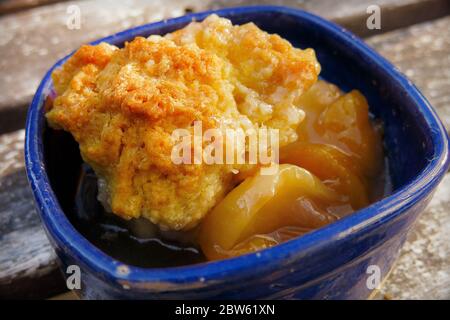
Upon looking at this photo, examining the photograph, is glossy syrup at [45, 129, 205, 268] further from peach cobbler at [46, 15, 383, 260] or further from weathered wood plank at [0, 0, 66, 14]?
weathered wood plank at [0, 0, 66, 14]

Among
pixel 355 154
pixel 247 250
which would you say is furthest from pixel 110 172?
pixel 355 154

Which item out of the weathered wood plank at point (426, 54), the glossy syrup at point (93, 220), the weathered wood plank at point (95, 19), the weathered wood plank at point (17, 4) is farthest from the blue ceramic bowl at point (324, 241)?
the weathered wood plank at point (17, 4)

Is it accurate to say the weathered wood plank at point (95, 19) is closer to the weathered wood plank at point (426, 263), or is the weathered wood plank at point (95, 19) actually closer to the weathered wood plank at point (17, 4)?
the weathered wood plank at point (17, 4)

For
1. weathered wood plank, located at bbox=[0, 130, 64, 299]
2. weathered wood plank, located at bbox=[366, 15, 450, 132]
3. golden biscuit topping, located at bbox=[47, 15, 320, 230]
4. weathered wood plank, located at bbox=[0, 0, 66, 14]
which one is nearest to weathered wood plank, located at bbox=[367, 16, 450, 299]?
weathered wood plank, located at bbox=[366, 15, 450, 132]

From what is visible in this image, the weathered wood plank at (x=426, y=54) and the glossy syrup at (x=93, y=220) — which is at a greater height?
the glossy syrup at (x=93, y=220)

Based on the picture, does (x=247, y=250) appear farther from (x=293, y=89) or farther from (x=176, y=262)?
(x=293, y=89)

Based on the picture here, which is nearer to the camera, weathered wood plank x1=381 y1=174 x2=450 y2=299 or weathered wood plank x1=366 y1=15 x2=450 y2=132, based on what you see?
weathered wood plank x1=381 y1=174 x2=450 y2=299
